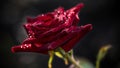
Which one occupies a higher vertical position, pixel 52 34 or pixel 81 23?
pixel 81 23

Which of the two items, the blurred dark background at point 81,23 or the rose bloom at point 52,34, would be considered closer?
the rose bloom at point 52,34

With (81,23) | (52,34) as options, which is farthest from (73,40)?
(81,23)

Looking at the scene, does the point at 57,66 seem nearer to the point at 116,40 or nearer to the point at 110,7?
the point at 116,40

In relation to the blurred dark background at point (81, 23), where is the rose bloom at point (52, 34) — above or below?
below

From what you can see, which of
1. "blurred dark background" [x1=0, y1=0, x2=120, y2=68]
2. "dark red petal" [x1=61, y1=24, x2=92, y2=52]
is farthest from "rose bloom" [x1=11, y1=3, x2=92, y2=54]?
"blurred dark background" [x1=0, y1=0, x2=120, y2=68]

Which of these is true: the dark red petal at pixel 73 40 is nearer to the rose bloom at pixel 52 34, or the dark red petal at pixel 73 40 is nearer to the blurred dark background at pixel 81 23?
the rose bloom at pixel 52 34

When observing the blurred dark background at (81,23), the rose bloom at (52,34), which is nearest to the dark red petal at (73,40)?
the rose bloom at (52,34)

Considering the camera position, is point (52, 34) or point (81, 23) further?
point (81, 23)

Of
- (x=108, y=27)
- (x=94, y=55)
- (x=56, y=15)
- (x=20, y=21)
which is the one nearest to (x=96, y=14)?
(x=108, y=27)

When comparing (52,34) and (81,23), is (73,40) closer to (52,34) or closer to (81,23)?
(52,34)

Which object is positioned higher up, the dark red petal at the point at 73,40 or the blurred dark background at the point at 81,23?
the blurred dark background at the point at 81,23
